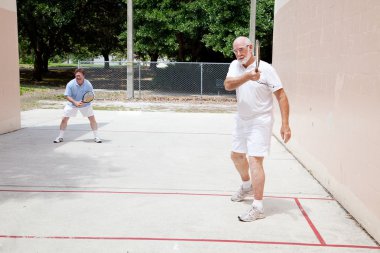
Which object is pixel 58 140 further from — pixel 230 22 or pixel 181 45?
pixel 181 45

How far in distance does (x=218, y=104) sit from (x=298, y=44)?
11.7m

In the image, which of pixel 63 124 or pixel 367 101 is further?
pixel 63 124

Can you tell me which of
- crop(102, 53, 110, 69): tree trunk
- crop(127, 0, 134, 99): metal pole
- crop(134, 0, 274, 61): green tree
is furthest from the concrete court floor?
crop(102, 53, 110, 69): tree trunk

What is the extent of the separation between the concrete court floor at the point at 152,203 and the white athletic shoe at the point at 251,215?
7 cm

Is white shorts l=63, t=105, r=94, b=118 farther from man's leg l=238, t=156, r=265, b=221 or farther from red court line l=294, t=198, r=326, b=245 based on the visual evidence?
man's leg l=238, t=156, r=265, b=221

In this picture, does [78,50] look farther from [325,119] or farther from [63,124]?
[325,119]

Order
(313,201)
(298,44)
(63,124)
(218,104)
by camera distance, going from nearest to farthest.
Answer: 1. (313,201)
2. (298,44)
3. (63,124)
4. (218,104)

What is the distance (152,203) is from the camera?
542 centimetres

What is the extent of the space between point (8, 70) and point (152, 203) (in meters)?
6.92

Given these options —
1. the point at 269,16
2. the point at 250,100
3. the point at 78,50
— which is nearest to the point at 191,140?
the point at 250,100

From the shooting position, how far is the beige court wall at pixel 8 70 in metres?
10.3

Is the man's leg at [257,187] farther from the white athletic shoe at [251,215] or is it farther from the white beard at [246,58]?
the white beard at [246,58]

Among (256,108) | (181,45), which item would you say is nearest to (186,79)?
(181,45)

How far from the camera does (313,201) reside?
5652 millimetres
